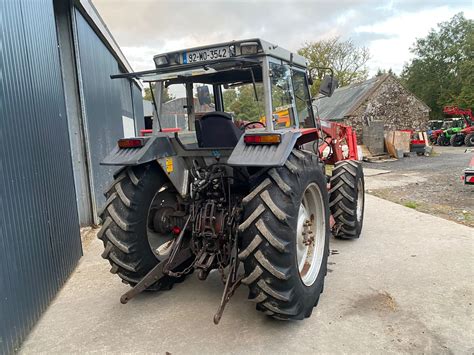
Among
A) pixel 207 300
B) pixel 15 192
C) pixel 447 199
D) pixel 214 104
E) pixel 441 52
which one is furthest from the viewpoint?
pixel 441 52

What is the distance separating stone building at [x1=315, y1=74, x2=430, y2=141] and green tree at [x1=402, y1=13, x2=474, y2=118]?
13853 mm

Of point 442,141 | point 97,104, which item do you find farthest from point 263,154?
point 442,141

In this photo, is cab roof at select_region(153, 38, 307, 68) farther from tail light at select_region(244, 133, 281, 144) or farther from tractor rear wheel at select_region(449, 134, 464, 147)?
tractor rear wheel at select_region(449, 134, 464, 147)

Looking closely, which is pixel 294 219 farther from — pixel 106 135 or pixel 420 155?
pixel 420 155

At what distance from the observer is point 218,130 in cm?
342

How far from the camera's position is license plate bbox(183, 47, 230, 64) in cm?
320

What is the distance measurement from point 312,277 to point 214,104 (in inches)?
88.7

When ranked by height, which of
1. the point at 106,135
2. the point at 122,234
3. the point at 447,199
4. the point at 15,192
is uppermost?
the point at 106,135

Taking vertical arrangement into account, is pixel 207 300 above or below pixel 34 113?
below

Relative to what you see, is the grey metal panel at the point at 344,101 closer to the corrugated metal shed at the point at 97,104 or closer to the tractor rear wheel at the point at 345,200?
the corrugated metal shed at the point at 97,104

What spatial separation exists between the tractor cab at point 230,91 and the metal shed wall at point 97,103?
2.78 metres

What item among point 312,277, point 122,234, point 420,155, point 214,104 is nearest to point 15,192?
point 122,234

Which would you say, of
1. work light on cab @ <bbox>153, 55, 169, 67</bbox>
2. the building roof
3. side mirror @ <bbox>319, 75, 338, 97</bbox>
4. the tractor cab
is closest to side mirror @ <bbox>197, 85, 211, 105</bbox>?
the tractor cab

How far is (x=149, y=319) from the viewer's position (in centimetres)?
326
